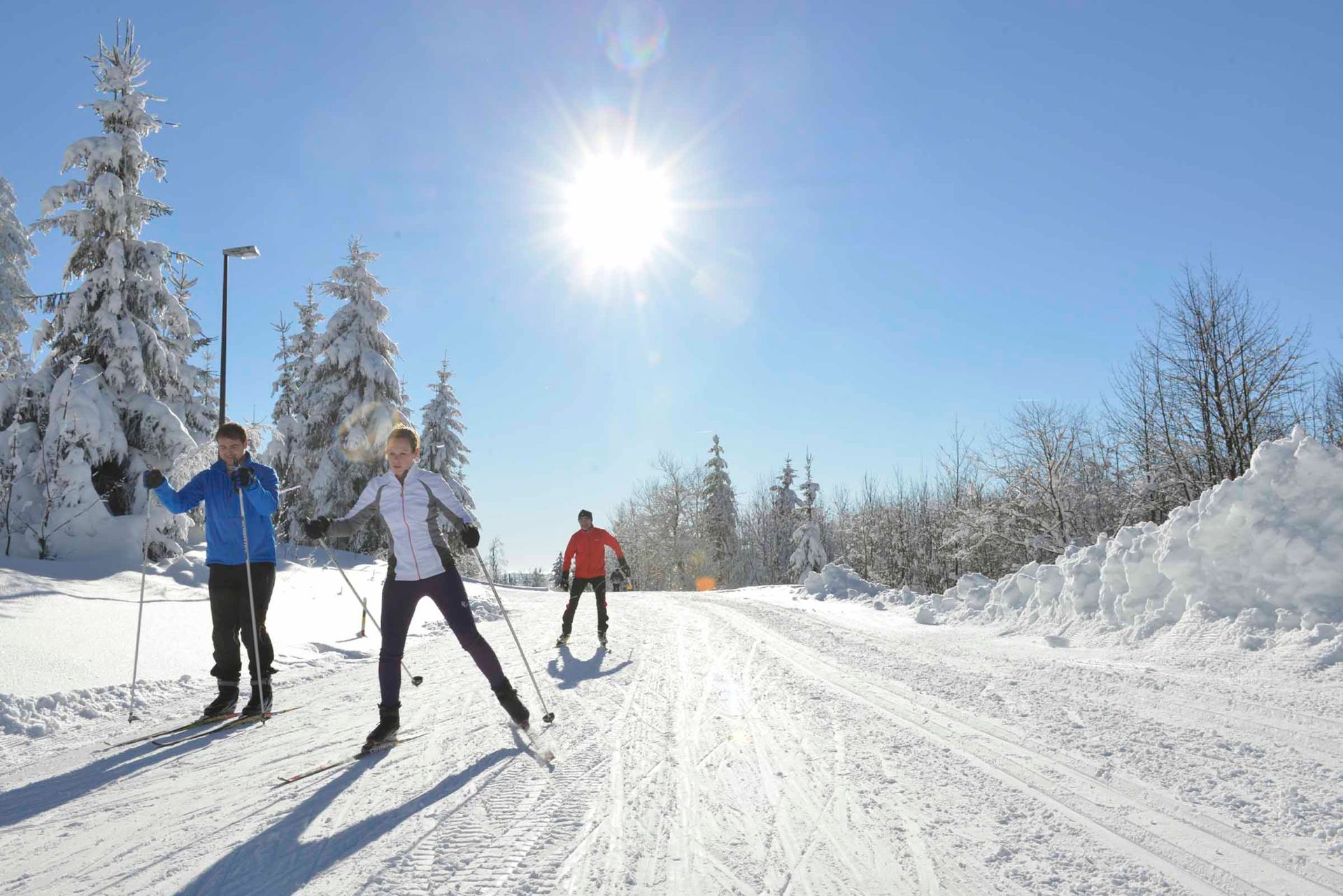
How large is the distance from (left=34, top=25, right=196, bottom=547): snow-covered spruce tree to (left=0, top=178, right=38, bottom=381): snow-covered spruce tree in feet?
18.7

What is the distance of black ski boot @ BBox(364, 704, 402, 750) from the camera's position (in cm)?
412

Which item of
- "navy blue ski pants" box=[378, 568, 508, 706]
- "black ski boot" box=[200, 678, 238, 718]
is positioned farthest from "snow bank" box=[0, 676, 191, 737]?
"navy blue ski pants" box=[378, 568, 508, 706]

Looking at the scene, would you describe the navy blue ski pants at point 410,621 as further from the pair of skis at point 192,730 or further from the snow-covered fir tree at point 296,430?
the snow-covered fir tree at point 296,430

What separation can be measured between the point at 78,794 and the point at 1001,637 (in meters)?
8.97

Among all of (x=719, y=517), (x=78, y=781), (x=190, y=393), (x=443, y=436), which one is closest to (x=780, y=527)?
(x=719, y=517)

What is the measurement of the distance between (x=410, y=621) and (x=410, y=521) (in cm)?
67

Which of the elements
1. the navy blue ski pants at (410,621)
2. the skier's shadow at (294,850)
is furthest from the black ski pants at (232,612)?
the skier's shadow at (294,850)

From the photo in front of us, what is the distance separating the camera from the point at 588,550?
9.21m

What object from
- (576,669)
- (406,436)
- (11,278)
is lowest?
A: (576,669)

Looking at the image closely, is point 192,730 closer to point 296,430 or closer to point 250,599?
point 250,599

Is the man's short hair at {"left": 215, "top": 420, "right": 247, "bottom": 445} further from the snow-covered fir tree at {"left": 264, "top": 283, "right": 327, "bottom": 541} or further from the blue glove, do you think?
the snow-covered fir tree at {"left": 264, "top": 283, "right": 327, "bottom": 541}

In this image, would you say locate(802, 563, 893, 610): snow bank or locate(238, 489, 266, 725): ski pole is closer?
locate(238, 489, 266, 725): ski pole

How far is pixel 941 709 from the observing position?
191 inches

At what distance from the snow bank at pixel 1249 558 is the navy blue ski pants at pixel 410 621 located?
20.7 feet
